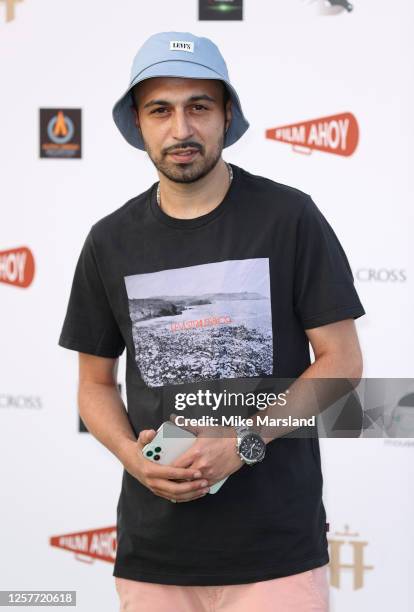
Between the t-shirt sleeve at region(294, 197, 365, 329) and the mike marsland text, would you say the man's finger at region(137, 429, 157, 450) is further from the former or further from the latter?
the t-shirt sleeve at region(294, 197, 365, 329)

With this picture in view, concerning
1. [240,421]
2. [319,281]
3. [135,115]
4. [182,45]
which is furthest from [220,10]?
[240,421]

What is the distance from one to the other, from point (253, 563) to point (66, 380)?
1480 millimetres

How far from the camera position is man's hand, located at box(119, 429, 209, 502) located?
1.39 meters

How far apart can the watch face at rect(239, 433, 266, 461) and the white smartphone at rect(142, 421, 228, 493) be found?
57 mm

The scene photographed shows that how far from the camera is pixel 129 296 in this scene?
5.10 feet

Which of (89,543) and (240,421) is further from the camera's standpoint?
(89,543)

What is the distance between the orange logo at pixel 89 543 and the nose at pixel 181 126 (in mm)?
1704

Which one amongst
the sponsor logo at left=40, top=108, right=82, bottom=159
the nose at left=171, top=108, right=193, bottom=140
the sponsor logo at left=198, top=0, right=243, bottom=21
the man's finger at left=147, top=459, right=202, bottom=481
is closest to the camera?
the man's finger at left=147, top=459, right=202, bottom=481

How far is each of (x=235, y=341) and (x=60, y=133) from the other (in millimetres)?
1514

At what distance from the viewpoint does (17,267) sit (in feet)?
9.13

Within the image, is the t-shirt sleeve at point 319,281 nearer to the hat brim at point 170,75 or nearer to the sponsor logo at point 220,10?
the hat brim at point 170,75

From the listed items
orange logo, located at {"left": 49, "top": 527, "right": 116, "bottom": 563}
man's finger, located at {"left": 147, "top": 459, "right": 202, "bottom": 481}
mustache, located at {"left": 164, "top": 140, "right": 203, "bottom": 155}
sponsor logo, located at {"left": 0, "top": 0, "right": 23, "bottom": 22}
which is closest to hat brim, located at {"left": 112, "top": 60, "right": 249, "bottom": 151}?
mustache, located at {"left": 164, "top": 140, "right": 203, "bottom": 155}

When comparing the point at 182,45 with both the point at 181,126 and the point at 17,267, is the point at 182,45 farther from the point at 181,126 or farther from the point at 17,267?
the point at 17,267

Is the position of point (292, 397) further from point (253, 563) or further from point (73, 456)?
point (73, 456)
